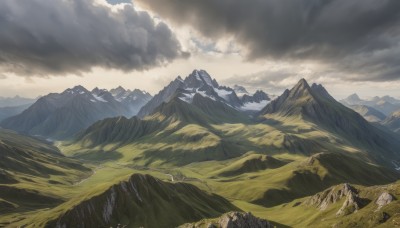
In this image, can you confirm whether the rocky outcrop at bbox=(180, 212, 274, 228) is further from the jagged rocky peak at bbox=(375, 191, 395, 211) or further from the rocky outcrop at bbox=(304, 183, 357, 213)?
the rocky outcrop at bbox=(304, 183, 357, 213)

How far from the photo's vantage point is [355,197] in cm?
14225

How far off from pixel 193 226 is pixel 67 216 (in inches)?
3549

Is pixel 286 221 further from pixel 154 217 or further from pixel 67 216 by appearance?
pixel 67 216

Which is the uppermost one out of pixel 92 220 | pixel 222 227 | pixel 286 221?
pixel 92 220

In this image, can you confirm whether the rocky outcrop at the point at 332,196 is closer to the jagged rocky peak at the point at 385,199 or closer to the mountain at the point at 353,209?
the mountain at the point at 353,209

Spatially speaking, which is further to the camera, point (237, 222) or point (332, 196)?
point (332, 196)

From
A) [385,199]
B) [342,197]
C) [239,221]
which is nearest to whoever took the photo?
[239,221]

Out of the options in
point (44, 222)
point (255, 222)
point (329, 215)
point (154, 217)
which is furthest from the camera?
point (154, 217)

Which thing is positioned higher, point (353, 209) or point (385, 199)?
point (385, 199)

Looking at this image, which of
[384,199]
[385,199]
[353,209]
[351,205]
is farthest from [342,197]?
[385,199]

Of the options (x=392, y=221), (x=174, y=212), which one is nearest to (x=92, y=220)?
(x=174, y=212)

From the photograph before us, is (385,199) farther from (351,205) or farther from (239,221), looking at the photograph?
(239,221)

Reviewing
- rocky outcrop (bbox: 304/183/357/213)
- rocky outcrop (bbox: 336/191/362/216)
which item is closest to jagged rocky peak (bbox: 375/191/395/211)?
rocky outcrop (bbox: 336/191/362/216)

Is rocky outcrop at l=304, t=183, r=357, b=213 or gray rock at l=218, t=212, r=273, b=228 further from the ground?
gray rock at l=218, t=212, r=273, b=228
